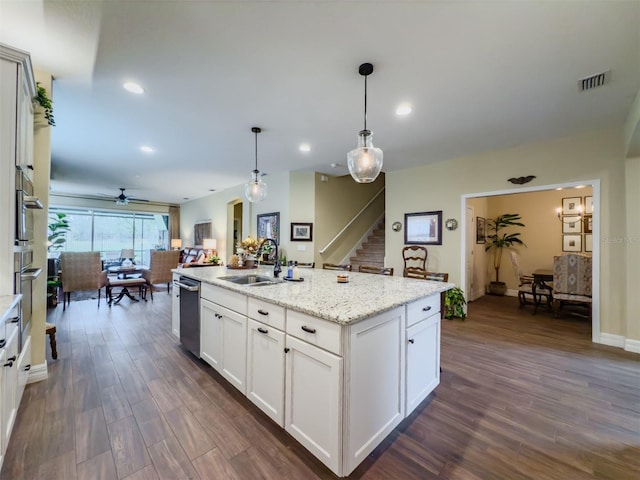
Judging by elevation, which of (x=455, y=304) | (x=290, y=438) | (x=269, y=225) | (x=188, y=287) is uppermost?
(x=269, y=225)

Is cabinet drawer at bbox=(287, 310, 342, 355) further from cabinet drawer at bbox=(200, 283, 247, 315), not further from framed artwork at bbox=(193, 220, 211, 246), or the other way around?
framed artwork at bbox=(193, 220, 211, 246)

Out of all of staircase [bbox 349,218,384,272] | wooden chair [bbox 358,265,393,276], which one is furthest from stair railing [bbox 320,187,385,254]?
wooden chair [bbox 358,265,393,276]

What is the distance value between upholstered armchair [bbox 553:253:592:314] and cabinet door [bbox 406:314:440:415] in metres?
3.52

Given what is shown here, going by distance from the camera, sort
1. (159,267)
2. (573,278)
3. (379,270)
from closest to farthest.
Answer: (379,270) < (573,278) < (159,267)

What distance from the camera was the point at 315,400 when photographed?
144 cm

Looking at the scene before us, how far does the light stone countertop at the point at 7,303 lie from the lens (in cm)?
131

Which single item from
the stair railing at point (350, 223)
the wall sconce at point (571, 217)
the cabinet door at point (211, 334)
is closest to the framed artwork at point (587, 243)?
the wall sconce at point (571, 217)

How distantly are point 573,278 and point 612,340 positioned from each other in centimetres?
116

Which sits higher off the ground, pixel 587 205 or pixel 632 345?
pixel 587 205

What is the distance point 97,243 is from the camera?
872cm

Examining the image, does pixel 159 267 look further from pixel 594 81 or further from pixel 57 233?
pixel 594 81

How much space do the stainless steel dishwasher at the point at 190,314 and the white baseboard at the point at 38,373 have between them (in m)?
1.09

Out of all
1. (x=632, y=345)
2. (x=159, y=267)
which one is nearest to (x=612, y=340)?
(x=632, y=345)

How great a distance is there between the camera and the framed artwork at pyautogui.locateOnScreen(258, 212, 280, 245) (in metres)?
5.74
